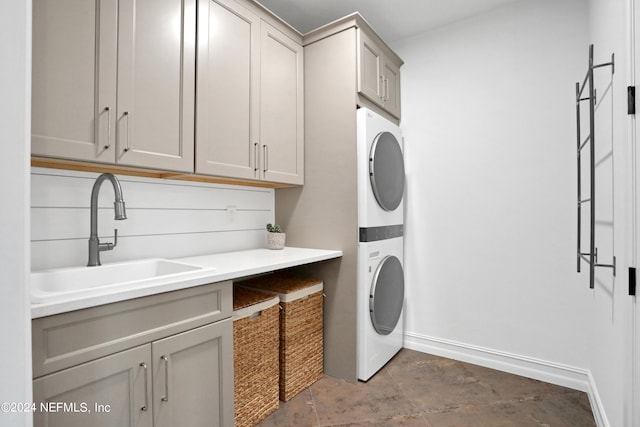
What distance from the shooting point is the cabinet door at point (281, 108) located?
2055 mm

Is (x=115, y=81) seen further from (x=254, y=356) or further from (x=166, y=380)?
(x=254, y=356)

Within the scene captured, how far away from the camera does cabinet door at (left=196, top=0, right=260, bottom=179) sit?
169 cm

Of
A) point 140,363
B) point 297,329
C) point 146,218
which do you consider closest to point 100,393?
point 140,363

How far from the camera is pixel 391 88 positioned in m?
2.62

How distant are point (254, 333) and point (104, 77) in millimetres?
1376

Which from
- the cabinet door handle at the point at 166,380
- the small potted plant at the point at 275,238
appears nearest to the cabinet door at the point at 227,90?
the small potted plant at the point at 275,238

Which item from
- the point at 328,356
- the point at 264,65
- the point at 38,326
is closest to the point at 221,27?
the point at 264,65

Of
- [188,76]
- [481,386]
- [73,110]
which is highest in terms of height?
[188,76]

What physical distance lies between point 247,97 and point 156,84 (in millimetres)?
548

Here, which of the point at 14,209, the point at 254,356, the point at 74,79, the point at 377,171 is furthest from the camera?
the point at 377,171

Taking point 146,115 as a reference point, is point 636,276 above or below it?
below

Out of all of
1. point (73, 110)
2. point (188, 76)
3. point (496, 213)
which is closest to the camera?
point (73, 110)

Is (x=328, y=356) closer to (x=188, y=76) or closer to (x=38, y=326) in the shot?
(x=38, y=326)

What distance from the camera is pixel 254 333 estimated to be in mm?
1702
